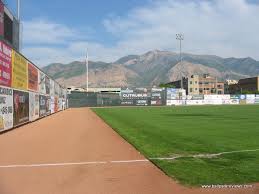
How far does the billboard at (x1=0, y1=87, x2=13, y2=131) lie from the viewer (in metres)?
22.9

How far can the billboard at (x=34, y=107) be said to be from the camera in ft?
116

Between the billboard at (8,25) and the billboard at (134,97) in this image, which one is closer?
the billboard at (8,25)

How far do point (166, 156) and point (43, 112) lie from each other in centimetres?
3465

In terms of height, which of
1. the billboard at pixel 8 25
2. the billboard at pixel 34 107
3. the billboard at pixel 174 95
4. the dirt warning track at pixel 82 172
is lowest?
the dirt warning track at pixel 82 172

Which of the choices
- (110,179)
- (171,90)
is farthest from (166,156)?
(171,90)

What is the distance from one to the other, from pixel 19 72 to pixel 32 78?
745cm

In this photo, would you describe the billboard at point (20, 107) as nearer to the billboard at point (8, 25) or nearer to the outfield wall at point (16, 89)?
the outfield wall at point (16, 89)

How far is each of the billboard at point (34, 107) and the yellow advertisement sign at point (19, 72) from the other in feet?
10.7

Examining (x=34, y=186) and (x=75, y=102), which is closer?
(x=34, y=186)

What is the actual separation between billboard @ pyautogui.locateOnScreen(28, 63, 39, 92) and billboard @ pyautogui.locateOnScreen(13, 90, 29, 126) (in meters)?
2.56

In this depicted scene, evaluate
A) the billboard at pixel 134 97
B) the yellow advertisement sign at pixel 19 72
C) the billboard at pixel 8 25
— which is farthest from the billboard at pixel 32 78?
the billboard at pixel 134 97

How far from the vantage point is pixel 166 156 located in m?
13.1

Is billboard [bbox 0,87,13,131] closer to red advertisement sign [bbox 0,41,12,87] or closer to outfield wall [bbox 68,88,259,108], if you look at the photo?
red advertisement sign [bbox 0,41,12,87]

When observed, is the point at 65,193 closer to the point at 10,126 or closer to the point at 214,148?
the point at 214,148
